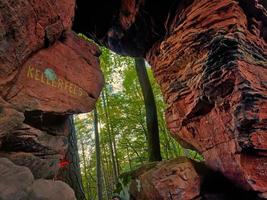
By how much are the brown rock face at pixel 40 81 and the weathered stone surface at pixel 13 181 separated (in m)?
0.44

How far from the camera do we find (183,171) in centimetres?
600

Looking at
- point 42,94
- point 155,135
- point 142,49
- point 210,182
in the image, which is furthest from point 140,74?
point 42,94

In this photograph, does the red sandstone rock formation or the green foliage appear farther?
the green foliage

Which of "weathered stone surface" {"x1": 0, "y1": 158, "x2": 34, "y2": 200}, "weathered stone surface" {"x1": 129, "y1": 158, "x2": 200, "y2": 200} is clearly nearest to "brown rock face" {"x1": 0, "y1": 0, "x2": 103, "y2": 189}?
"weathered stone surface" {"x1": 0, "y1": 158, "x2": 34, "y2": 200}

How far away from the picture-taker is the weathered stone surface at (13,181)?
98.5 inches

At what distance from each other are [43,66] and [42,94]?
50 cm

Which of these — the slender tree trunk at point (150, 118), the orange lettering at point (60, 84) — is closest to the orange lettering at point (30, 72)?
the orange lettering at point (60, 84)

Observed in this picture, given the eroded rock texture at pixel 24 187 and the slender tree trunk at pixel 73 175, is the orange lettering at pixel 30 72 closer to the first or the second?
the eroded rock texture at pixel 24 187

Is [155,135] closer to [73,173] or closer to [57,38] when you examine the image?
[73,173]

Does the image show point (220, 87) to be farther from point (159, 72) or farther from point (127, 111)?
point (127, 111)

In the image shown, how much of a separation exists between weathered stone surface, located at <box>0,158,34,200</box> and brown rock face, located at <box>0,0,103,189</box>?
440 millimetres

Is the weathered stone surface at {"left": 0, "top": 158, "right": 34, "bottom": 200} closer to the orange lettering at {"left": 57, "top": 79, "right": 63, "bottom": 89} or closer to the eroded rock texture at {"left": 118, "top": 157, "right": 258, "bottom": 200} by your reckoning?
the orange lettering at {"left": 57, "top": 79, "right": 63, "bottom": 89}

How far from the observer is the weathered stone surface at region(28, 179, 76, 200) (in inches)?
109

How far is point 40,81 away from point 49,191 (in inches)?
65.6
